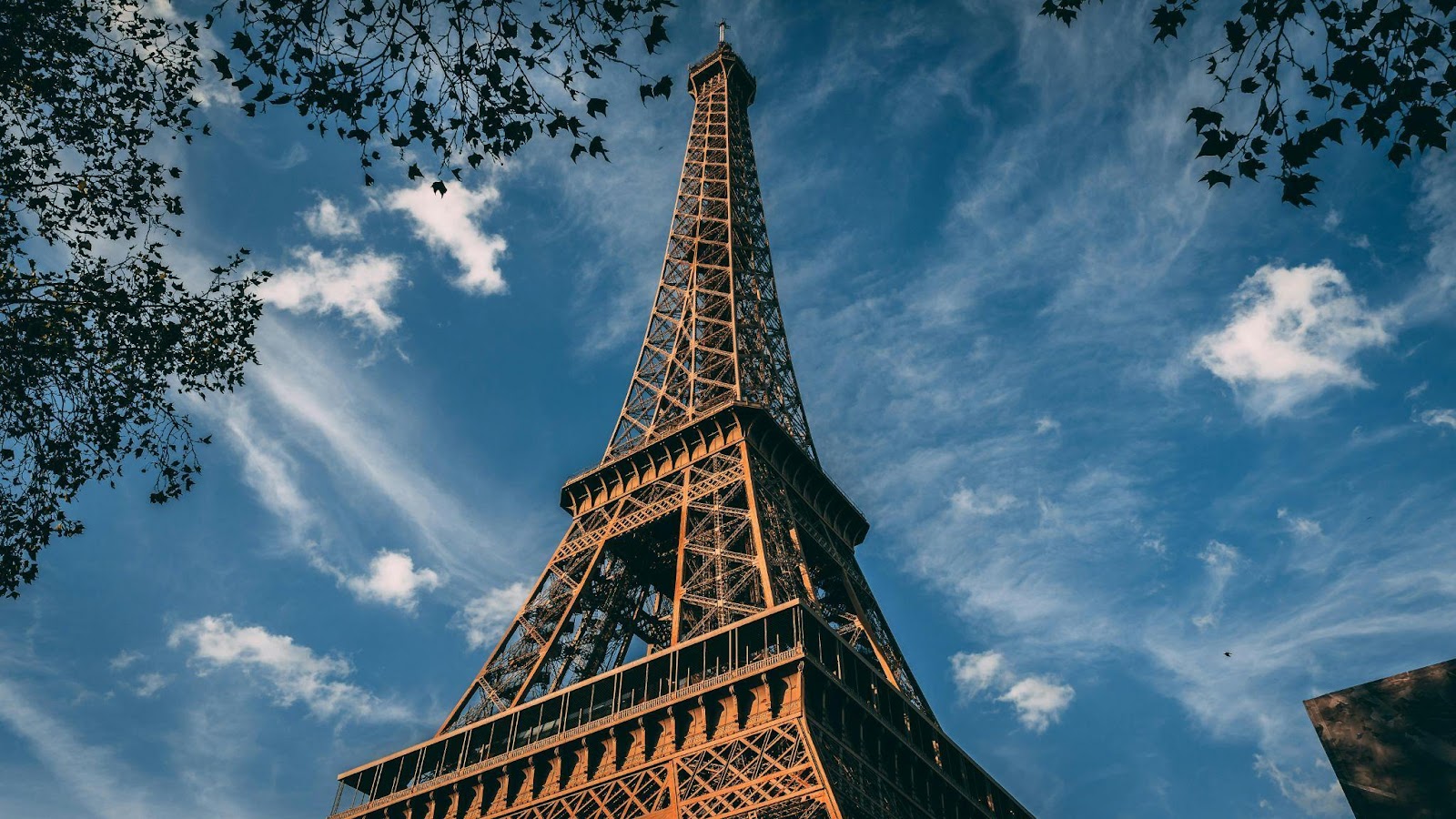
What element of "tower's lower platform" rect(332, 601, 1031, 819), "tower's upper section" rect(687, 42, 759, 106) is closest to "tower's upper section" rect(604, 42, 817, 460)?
"tower's upper section" rect(687, 42, 759, 106)

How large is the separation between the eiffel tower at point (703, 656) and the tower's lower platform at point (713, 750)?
68 mm

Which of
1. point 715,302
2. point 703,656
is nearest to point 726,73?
point 715,302

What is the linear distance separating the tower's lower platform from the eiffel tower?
7 centimetres

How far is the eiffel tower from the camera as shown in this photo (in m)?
30.0

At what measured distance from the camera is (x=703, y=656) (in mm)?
33312

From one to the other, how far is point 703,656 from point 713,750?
3767mm

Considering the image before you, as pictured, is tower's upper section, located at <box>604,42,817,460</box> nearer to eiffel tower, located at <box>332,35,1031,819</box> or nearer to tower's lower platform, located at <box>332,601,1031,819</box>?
eiffel tower, located at <box>332,35,1031,819</box>

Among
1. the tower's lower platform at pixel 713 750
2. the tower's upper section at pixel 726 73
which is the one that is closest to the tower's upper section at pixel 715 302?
the tower's upper section at pixel 726 73

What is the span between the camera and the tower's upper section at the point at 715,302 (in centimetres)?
5278

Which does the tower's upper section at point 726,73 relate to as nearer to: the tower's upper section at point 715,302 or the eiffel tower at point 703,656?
the tower's upper section at point 715,302

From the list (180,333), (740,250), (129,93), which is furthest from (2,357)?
(740,250)

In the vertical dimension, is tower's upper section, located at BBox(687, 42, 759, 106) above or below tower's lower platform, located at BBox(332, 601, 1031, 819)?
above

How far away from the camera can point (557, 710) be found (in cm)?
3525

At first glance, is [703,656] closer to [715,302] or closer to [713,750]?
[713,750]
